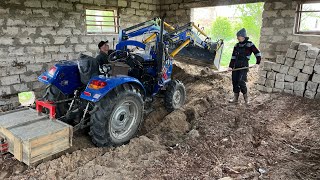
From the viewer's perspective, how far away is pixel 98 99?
300 cm

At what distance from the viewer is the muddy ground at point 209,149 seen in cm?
271

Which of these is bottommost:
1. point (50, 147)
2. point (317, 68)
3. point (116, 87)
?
point (50, 147)

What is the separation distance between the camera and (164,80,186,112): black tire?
4.59 meters

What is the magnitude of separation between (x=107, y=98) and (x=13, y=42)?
11.3 feet

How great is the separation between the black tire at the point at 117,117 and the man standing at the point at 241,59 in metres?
2.47

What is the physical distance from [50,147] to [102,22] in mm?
5151

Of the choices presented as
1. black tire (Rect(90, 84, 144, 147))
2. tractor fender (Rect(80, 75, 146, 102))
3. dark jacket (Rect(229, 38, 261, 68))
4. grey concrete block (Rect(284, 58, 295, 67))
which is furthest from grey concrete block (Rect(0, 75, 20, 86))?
grey concrete block (Rect(284, 58, 295, 67))

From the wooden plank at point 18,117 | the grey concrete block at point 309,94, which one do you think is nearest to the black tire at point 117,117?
the wooden plank at point 18,117

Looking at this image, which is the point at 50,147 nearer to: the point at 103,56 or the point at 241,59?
the point at 103,56

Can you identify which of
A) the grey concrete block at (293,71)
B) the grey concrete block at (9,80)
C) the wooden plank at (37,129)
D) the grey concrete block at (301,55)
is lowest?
the wooden plank at (37,129)

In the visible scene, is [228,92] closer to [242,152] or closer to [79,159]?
[242,152]

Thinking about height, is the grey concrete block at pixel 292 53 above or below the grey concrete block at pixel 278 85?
above

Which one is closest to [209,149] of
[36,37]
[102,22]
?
[36,37]

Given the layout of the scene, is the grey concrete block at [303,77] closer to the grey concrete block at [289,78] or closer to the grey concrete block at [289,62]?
the grey concrete block at [289,78]
